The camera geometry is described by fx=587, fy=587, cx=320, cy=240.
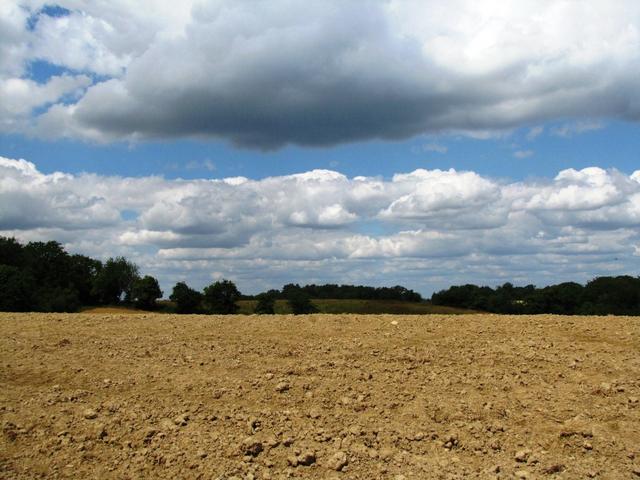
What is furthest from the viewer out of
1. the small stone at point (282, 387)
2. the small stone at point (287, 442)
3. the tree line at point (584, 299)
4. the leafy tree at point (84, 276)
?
the leafy tree at point (84, 276)

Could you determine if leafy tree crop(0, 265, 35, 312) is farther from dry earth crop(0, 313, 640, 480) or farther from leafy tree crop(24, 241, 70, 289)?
dry earth crop(0, 313, 640, 480)

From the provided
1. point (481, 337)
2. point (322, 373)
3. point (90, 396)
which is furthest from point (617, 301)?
point (90, 396)

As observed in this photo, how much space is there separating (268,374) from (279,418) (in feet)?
4.28

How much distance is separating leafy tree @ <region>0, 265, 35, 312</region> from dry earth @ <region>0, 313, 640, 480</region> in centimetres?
2611

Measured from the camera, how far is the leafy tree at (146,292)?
63250 millimetres

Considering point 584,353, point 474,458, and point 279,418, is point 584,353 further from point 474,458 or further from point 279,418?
point 279,418

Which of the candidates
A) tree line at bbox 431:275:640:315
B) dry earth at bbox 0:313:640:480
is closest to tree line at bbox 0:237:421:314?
tree line at bbox 431:275:640:315

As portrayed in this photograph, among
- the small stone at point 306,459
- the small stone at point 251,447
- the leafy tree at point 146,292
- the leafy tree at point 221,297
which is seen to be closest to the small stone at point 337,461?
the small stone at point 306,459

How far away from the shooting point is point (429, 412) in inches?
324

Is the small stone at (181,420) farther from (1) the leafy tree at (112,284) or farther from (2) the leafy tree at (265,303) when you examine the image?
(1) the leafy tree at (112,284)

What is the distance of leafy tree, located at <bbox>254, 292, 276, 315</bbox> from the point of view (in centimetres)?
4675

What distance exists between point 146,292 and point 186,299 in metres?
14.6

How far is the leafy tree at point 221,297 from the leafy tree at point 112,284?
19346mm

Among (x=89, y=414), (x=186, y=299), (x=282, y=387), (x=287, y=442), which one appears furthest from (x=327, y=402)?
(x=186, y=299)
